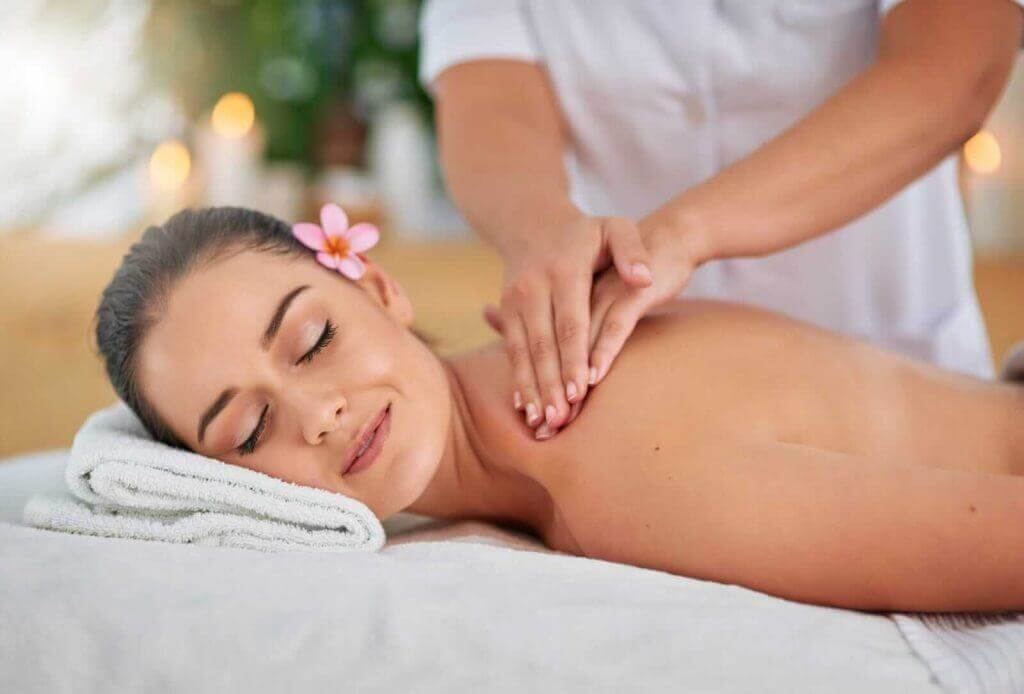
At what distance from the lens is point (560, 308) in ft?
3.75

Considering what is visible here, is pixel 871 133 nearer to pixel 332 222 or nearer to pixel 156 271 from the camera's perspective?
pixel 332 222

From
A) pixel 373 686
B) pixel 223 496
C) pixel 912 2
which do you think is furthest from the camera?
pixel 912 2

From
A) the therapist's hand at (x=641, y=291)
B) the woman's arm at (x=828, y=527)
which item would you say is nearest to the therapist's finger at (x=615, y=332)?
the therapist's hand at (x=641, y=291)

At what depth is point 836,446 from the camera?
1160 mm

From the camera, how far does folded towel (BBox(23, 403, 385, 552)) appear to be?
107 centimetres

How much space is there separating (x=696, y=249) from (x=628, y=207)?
50 centimetres

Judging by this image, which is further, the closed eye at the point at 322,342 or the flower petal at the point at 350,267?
the flower petal at the point at 350,267

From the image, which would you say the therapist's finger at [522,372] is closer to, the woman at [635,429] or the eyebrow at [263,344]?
the woman at [635,429]

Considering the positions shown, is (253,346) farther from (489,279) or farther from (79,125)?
(79,125)

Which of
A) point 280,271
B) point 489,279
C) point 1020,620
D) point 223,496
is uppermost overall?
point 280,271

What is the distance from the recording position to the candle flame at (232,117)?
268cm

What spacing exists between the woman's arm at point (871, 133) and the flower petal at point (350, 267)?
404 millimetres

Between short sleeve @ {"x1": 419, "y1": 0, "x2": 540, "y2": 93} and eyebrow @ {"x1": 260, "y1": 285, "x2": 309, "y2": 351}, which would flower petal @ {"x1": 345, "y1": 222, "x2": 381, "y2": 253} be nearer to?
eyebrow @ {"x1": 260, "y1": 285, "x2": 309, "y2": 351}

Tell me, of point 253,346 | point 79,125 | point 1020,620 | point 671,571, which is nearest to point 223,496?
point 253,346
